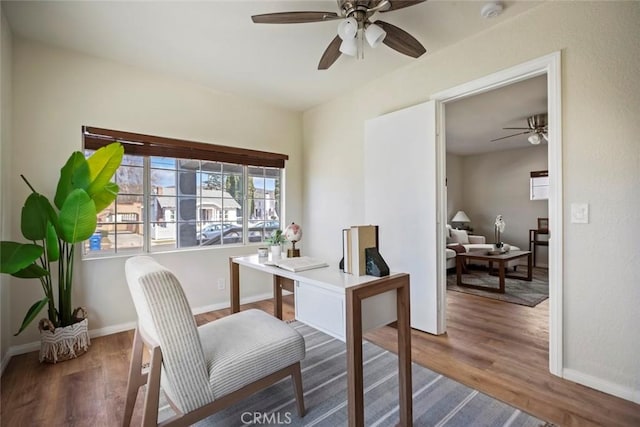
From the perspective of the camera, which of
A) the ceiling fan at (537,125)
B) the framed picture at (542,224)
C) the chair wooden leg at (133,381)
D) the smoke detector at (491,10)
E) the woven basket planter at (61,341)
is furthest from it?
the framed picture at (542,224)

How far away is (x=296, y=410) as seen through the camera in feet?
5.41

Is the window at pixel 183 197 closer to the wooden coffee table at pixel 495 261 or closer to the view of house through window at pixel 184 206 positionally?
the view of house through window at pixel 184 206

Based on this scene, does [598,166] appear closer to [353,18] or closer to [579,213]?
[579,213]

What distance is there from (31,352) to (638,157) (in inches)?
174

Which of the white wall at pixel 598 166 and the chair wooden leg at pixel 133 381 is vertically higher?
the white wall at pixel 598 166

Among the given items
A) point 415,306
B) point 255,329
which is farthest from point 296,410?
point 415,306

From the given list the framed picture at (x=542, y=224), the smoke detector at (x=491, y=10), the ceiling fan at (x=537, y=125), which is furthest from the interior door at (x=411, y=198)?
the framed picture at (x=542, y=224)

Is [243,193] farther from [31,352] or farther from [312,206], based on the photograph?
[31,352]

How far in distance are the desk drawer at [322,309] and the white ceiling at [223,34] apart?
190cm

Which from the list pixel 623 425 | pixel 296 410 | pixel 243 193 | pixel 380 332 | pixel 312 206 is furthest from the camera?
pixel 312 206

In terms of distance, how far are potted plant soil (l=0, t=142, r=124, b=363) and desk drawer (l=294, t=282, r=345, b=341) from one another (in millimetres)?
1592

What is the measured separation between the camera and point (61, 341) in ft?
7.22

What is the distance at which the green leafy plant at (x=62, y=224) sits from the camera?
1.90 m

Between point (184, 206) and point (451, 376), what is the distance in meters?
2.93
